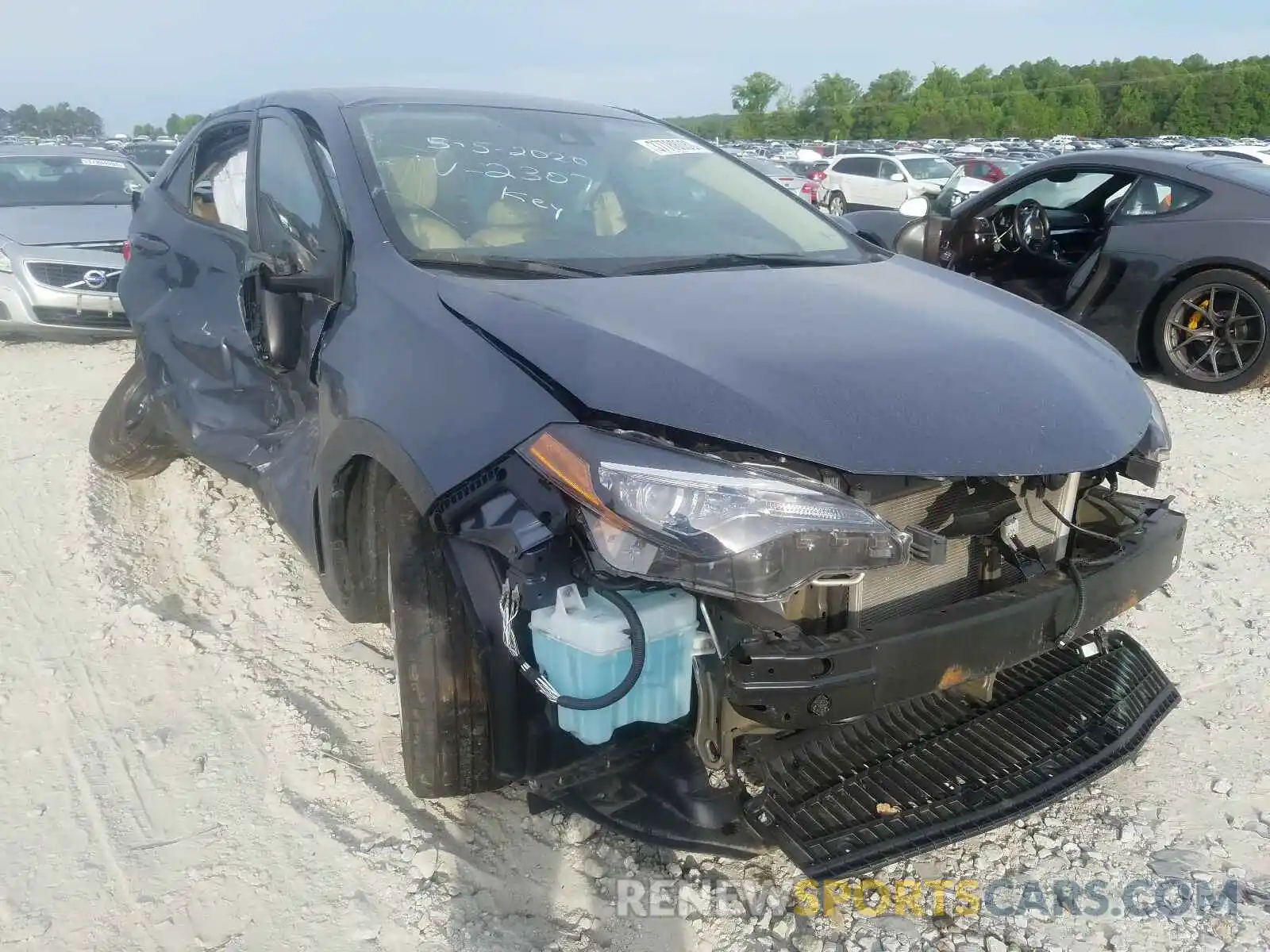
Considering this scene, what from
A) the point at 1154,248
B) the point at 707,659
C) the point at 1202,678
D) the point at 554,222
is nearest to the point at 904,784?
the point at 707,659

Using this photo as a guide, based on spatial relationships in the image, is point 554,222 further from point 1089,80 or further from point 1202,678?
point 1089,80

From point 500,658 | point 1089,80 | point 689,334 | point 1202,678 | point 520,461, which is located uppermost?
point 1089,80

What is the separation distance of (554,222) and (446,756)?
4.74 feet

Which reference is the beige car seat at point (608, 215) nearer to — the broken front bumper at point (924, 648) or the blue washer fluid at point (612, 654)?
the blue washer fluid at point (612, 654)

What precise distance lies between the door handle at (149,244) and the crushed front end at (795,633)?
2.56 m

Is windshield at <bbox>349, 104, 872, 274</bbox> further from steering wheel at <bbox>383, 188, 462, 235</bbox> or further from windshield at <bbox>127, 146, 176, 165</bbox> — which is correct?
windshield at <bbox>127, 146, 176, 165</bbox>

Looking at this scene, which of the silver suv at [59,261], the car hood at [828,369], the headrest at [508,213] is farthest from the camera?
the silver suv at [59,261]

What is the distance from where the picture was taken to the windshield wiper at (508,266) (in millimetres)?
2465

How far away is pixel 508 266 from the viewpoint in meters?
2.52

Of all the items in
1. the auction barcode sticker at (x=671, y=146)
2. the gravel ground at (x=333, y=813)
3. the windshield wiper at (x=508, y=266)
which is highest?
the auction barcode sticker at (x=671, y=146)

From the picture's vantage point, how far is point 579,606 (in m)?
1.94

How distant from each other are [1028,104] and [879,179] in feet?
211

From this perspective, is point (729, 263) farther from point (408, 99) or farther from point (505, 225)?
point (408, 99)

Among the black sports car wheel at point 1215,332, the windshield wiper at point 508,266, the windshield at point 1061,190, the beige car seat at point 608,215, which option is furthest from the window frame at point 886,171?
the windshield wiper at point 508,266
